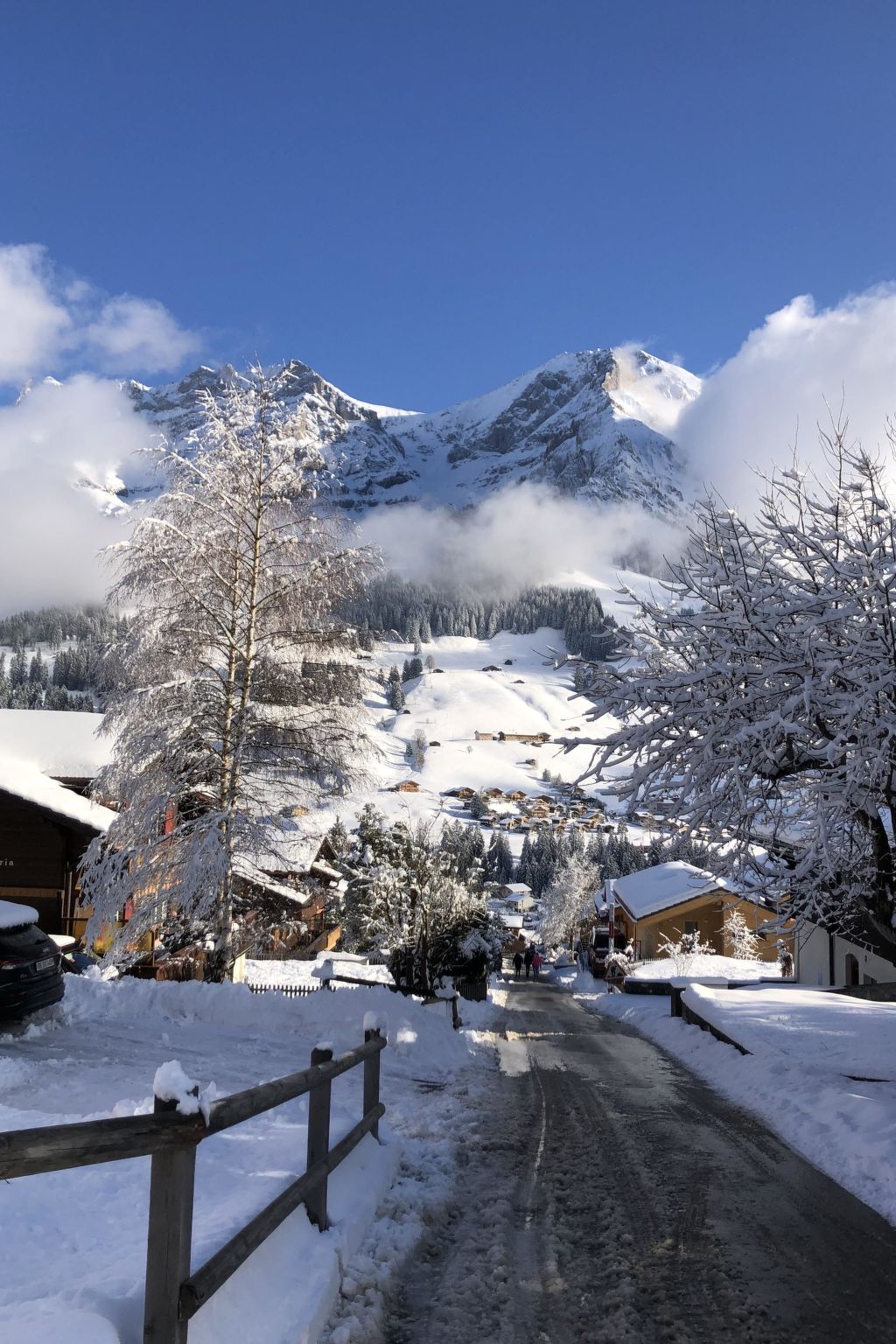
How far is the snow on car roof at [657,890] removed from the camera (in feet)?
182

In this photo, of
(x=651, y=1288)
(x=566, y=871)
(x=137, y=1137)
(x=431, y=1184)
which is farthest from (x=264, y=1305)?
(x=566, y=871)

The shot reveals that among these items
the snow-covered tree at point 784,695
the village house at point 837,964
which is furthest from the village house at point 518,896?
the snow-covered tree at point 784,695

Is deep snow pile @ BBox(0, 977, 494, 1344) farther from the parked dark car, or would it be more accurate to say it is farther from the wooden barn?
the wooden barn

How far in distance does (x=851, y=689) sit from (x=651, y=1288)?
227 inches

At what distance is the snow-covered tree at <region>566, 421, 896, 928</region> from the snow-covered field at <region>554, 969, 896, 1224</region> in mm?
2157

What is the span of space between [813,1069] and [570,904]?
10414 centimetres

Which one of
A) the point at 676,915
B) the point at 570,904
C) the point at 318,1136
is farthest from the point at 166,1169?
the point at 570,904

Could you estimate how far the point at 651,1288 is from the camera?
5184 mm

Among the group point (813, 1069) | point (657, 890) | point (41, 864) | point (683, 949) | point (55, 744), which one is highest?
point (55, 744)

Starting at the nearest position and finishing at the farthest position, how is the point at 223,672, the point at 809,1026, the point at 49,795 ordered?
the point at 223,672 < the point at 809,1026 < the point at 49,795

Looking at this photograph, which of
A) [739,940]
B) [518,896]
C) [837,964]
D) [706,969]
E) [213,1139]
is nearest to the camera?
[213,1139]

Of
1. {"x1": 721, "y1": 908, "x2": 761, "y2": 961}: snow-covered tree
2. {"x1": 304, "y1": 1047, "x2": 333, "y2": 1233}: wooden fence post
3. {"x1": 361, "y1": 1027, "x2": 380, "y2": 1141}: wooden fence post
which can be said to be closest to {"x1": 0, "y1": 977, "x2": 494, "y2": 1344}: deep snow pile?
{"x1": 304, "y1": 1047, "x2": 333, "y2": 1233}: wooden fence post

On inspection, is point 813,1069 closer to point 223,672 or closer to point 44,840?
point 223,672

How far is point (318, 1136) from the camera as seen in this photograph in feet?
18.3
